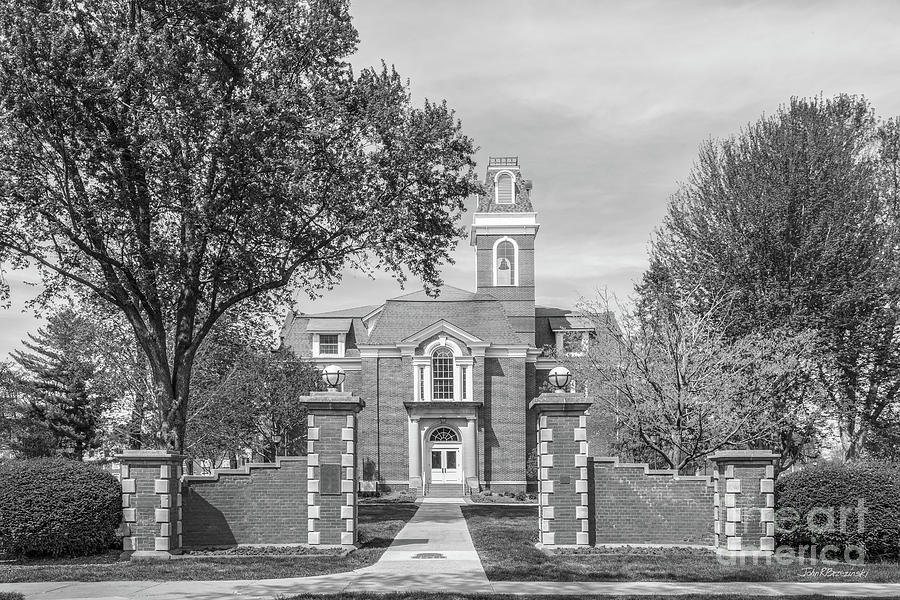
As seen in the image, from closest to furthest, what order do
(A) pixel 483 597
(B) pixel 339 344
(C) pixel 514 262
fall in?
(A) pixel 483 597, (B) pixel 339 344, (C) pixel 514 262

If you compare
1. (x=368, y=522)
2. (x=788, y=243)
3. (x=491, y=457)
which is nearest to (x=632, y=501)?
(x=368, y=522)

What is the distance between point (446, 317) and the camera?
48375mm

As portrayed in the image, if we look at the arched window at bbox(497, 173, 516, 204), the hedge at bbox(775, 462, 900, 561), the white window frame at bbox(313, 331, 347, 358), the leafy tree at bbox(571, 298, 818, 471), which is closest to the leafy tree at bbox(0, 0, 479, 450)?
the leafy tree at bbox(571, 298, 818, 471)

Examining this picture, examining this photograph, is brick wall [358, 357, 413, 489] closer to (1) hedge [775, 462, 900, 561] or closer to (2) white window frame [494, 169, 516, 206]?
(2) white window frame [494, 169, 516, 206]

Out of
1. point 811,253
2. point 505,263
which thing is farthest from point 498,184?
point 811,253

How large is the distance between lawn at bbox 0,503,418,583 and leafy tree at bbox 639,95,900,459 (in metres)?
17.9

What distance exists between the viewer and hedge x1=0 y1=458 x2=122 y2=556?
15719mm

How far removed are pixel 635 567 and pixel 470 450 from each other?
31277 millimetres

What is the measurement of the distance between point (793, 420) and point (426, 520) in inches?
538

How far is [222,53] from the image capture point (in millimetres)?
20016

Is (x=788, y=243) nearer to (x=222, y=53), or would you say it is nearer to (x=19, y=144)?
(x=222, y=53)

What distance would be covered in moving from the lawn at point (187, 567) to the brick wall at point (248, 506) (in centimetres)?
104

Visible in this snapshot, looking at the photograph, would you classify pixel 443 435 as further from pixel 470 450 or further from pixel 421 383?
pixel 421 383

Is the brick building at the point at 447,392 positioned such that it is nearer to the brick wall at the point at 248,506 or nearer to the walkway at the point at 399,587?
the brick wall at the point at 248,506
